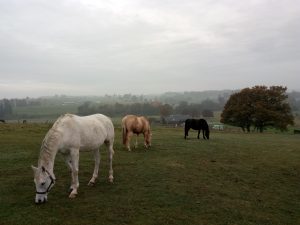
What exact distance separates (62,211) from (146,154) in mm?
9534

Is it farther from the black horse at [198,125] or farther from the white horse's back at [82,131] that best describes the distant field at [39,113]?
the white horse's back at [82,131]

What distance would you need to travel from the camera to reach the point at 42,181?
342 inches

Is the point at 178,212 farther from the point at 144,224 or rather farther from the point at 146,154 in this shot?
the point at 146,154

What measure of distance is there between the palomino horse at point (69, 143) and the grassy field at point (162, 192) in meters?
0.57

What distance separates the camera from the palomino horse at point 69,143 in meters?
8.86

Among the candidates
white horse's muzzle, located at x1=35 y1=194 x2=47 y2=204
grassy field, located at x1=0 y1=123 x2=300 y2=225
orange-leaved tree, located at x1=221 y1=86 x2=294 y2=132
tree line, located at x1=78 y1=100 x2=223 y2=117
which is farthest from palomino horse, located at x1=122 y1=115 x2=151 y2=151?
tree line, located at x1=78 y1=100 x2=223 y2=117

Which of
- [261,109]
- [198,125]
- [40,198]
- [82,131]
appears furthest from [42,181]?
[261,109]

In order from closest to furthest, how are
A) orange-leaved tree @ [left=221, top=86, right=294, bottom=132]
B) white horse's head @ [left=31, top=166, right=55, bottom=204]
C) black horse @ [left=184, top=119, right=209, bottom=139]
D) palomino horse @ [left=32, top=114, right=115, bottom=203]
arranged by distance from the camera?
white horse's head @ [left=31, top=166, right=55, bottom=204] < palomino horse @ [left=32, top=114, right=115, bottom=203] < black horse @ [left=184, top=119, right=209, bottom=139] < orange-leaved tree @ [left=221, top=86, right=294, bottom=132]

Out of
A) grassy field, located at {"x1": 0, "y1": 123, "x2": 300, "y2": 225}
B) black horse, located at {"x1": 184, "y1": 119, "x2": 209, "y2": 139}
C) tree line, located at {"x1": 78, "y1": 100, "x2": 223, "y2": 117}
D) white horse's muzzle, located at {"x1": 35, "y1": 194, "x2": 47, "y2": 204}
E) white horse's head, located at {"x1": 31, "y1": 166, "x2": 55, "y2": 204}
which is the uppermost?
tree line, located at {"x1": 78, "y1": 100, "x2": 223, "y2": 117}

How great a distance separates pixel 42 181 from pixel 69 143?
1.44 m

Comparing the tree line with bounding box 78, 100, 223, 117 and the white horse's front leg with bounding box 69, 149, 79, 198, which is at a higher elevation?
the tree line with bounding box 78, 100, 223, 117

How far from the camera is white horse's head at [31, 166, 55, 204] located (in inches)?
343

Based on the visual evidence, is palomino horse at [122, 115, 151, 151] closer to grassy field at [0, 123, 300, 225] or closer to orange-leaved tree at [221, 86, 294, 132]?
grassy field at [0, 123, 300, 225]

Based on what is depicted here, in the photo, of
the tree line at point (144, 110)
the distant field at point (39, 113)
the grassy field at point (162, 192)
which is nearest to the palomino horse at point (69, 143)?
the grassy field at point (162, 192)
